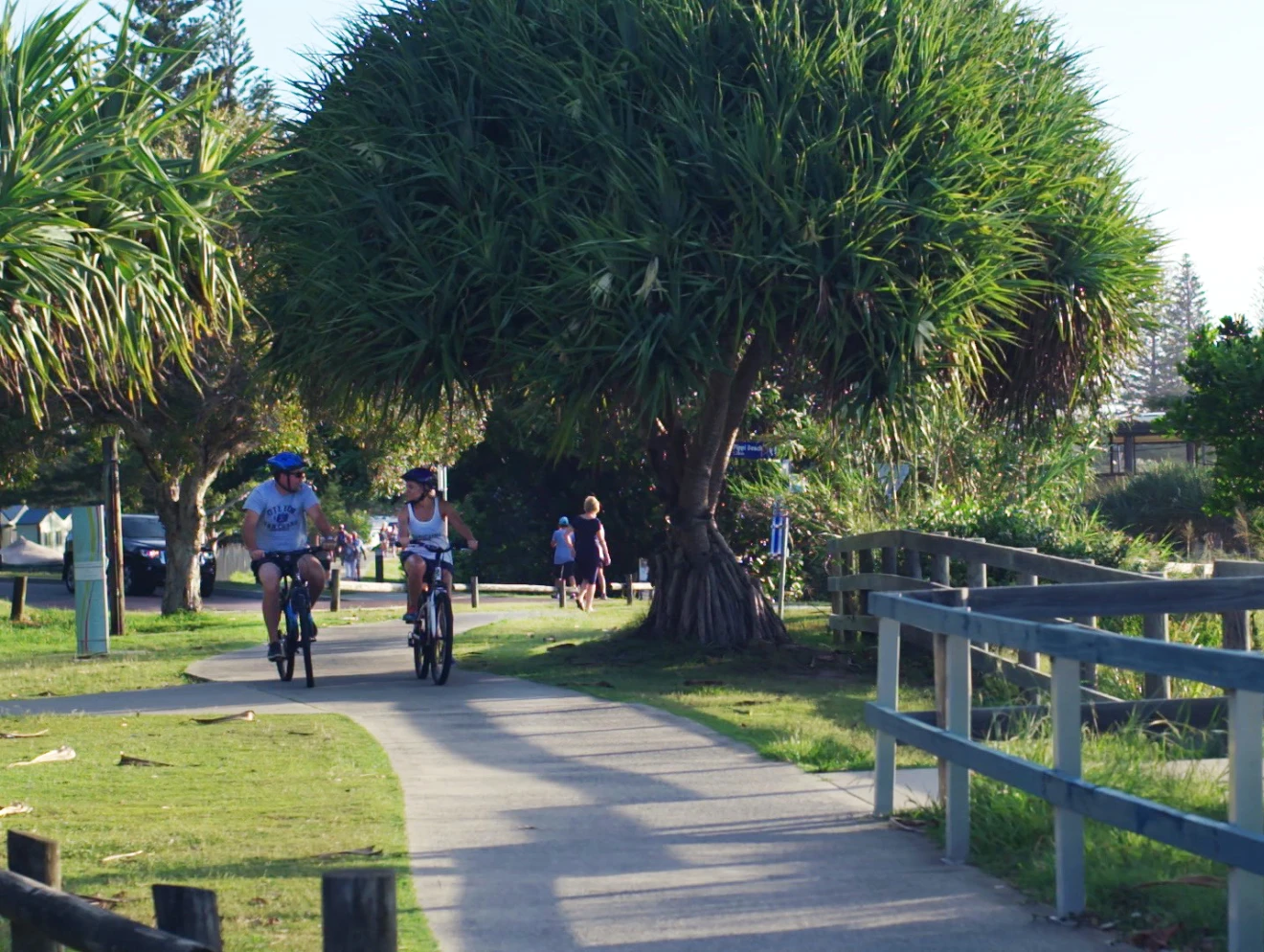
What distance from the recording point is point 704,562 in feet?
46.6

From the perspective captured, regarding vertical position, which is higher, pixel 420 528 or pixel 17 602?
pixel 420 528

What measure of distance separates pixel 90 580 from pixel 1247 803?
13710 millimetres

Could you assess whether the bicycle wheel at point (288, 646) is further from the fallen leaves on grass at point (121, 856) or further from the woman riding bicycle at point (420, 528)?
the fallen leaves on grass at point (121, 856)

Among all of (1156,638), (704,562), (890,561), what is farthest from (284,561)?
(1156,638)

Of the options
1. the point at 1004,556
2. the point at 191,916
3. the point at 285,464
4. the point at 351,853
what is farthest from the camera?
the point at 285,464

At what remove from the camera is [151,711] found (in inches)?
427

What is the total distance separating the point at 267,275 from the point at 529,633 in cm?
567

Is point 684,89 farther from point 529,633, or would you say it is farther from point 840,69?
point 529,633

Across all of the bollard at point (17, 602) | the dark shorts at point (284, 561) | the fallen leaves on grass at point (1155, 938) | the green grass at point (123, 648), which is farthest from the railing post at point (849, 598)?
the bollard at point (17, 602)

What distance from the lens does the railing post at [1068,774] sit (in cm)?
507

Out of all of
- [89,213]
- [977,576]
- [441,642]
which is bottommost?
[441,642]

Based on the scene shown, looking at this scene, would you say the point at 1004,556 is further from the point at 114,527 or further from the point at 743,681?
the point at 114,527

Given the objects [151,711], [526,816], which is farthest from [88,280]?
[526,816]

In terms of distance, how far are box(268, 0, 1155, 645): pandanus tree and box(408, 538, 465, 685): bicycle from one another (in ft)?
4.89
